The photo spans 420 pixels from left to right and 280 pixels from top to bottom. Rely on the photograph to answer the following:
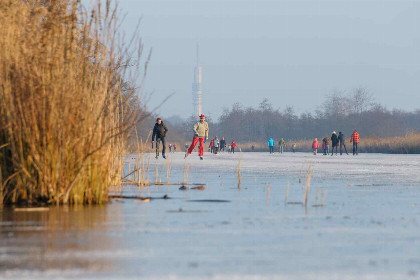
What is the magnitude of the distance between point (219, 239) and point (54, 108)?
3.79 metres

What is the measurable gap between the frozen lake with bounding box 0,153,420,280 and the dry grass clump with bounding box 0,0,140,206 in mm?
473

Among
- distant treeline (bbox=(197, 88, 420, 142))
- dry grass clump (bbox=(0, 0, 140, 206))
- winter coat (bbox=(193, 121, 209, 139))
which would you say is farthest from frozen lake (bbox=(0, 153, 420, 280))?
distant treeline (bbox=(197, 88, 420, 142))

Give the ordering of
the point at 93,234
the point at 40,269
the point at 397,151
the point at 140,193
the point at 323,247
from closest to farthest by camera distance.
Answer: the point at 40,269 → the point at 323,247 → the point at 93,234 → the point at 140,193 → the point at 397,151

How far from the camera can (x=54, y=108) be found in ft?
39.3

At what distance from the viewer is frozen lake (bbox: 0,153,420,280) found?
23.0ft

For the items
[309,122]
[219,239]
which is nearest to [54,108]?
[219,239]

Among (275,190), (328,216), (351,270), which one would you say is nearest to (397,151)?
(275,190)

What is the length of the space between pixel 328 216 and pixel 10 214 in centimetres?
370

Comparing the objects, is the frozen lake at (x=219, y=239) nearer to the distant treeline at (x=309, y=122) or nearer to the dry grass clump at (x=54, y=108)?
the dry grass clump at (x=54, y=108)

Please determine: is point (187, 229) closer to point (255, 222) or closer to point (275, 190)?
point (255, 222)

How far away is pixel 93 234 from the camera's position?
9.35 m

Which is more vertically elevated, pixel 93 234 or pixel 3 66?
pixel 3 66

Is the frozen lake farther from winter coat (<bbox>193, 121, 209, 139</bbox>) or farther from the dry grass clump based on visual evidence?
winter coat (<bbox>193, 121, 209, 139</bbox>)

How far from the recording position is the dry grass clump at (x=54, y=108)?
11984mm
